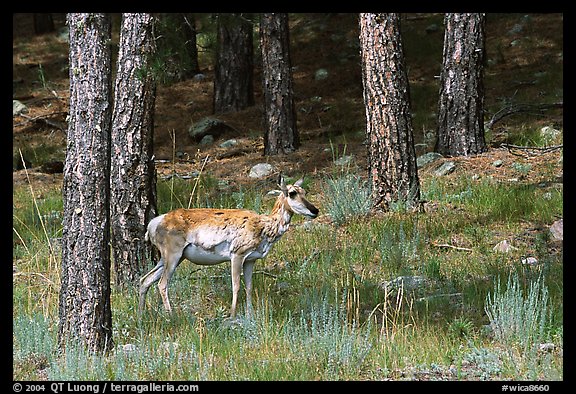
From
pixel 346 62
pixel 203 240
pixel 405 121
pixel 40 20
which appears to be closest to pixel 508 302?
pixel 203 240

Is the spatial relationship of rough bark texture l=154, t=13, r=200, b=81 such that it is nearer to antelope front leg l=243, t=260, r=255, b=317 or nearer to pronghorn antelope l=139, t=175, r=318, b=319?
pronghorn antelope l=139, t=175, r=318, b=319

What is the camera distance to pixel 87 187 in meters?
7.21

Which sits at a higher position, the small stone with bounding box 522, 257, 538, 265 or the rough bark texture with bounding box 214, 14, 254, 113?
the rough bark texture with bounding box 214, 14, 254, 113

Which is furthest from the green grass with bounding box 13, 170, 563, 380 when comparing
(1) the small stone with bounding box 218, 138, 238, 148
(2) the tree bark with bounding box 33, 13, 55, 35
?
(2) the tree bark with bounding box 33, 13, 55, 35

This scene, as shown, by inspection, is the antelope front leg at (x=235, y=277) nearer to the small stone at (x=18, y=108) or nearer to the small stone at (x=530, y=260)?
the small stone at (x=530, y=260)

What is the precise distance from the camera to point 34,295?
9.57 m

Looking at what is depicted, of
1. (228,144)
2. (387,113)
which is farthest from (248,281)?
(228,144)

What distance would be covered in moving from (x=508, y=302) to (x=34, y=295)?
5.14 metres

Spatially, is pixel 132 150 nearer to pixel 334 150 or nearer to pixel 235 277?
pixel 235 277

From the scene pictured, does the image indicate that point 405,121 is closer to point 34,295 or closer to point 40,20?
point 34,295

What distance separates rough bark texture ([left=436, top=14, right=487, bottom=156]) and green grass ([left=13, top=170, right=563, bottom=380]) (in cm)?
169

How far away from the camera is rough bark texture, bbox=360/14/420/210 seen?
12.0 m

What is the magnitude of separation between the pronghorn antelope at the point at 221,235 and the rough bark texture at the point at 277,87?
25.1ft
